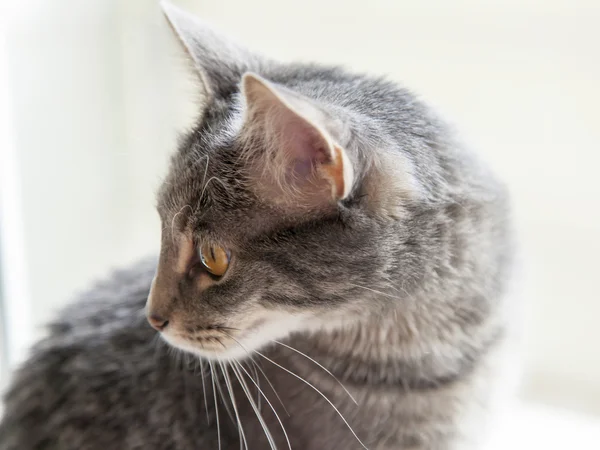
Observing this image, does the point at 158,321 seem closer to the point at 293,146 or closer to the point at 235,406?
the point at 235,406

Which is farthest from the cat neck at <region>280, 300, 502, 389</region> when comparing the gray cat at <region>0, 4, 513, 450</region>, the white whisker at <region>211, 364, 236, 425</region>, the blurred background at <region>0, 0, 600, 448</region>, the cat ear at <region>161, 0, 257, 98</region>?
the cat ear at <region>161, 0, 257, 98</region>

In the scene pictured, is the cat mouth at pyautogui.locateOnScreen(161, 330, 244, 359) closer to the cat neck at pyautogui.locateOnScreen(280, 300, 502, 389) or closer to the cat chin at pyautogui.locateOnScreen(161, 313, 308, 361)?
the cat chin at pyautogui.locateOnScreen(161, 313, 308, 361)

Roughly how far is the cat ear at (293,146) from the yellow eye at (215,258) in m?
0.11

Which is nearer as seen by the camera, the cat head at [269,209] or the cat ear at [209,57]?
the cat head at [269,209]

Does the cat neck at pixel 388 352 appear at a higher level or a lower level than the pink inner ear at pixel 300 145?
lower

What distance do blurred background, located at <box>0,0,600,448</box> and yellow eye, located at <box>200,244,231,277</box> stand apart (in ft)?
0.64

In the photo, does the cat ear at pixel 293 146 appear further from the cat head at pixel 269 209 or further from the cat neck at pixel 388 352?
the cat neck at pixel 388 352

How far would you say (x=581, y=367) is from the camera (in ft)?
4.75

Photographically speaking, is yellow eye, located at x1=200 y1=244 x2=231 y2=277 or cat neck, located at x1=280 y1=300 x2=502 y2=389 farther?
cat neck, located at x1=280 y1=300 x2=502 y2=389

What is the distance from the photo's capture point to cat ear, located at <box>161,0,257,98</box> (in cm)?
93

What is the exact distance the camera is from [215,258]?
848 millimetres

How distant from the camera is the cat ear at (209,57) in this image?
0.93m

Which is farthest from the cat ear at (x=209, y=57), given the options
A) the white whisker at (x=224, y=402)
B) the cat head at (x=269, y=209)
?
the white whisker at (x=224, y=402)

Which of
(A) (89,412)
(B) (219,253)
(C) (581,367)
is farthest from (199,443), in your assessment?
(C) (581,367)
